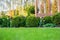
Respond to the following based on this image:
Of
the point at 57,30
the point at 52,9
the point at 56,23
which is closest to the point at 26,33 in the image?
the point at 57,30

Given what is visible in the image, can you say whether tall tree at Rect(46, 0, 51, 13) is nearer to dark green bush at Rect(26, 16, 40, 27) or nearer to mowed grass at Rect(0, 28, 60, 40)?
dark green bush at Rect(26, 16, 40, 27)

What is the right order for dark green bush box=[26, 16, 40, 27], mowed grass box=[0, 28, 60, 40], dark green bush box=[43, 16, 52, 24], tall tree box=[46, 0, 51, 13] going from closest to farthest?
mowed grass box=[0, 28, 60, 40], dark green bush box=[26, 16, 40, 27], dark green bush box=[43, 16, 52, 24], tall tree box=[46, 0, 51, 13]

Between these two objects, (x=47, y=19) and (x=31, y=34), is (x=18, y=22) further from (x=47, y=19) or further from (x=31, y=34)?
(x=31, y=34)

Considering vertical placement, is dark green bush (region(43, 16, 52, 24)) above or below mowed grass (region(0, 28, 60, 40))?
above

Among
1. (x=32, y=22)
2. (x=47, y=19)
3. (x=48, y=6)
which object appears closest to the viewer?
(x=32, y=22)

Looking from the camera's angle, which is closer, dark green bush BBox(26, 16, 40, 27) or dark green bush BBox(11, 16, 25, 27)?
dark green bush BBox(26, 16, 40, 27)

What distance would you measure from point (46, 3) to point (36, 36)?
29.9 feet

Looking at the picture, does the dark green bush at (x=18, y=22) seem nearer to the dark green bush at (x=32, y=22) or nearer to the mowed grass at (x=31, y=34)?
the dark green bush at (x=32, y=22)

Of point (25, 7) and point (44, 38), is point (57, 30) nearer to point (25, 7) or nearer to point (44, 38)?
point (44, 38)

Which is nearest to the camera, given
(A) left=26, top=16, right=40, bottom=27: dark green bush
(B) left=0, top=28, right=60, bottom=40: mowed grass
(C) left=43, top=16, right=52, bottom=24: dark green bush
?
(B) left=0, top=28, right=60, bottom=40: mowed grass

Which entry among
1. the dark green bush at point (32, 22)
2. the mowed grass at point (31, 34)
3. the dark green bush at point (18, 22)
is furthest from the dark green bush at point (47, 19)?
the mowed grass at point (31, 34)

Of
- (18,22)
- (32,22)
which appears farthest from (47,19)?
(18,22)

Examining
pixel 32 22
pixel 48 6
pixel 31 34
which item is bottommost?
pixel 31 34

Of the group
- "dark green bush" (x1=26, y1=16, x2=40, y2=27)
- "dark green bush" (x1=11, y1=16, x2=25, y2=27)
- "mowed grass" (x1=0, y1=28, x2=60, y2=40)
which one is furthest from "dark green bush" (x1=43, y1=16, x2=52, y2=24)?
"mowed grass" (x1=0, y1=28, x2=60, y2=40)
